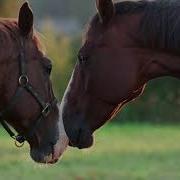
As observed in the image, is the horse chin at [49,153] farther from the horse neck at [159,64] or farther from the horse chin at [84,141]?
the horse neck at [159,64]

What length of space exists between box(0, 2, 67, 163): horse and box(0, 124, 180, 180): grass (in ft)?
8.52

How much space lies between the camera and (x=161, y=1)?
6.39 meters

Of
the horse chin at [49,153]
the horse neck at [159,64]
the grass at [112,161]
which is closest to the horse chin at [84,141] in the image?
the horse chin at [49,153]

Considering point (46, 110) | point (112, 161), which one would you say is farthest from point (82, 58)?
point (112, 161)

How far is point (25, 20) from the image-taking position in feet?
22.1

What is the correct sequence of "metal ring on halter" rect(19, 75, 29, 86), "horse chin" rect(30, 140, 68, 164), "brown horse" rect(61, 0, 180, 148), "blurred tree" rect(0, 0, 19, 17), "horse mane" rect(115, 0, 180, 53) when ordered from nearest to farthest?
"horse mane" rect(115, 0, 180, 53), "brown horse" rect(61, 0, 180, 148), "metal ring on halter" rect(19, 75, 29, 86), "horse chin" rect(30, 140, 68, 164), "blurred tree" rect(0, 0, 19, 17)

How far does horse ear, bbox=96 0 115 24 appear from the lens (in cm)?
642

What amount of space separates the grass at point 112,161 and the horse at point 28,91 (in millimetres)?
2596

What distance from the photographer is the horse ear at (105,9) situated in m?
6.42

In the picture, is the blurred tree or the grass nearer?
the grass

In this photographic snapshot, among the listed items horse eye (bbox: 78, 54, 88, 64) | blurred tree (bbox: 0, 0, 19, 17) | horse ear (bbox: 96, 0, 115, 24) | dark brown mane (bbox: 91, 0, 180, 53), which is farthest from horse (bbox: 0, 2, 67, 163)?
blurred tree (bbox: 0, 0, 19, 17)

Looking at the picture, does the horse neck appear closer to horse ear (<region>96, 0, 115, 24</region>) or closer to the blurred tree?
horse ear (<region>96, 0, 115, 24</region>)

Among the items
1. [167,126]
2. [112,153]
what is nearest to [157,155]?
[112,153]

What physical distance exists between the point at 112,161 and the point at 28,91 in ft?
28.8
